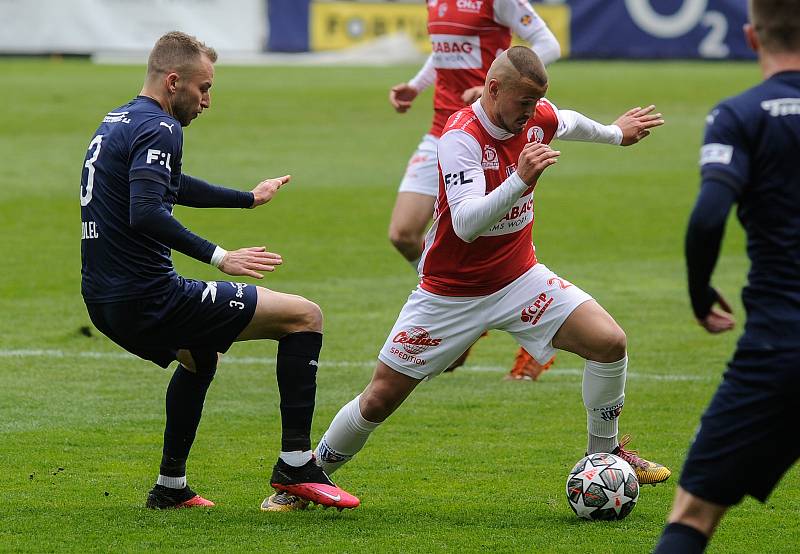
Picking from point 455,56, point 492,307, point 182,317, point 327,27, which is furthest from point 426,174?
point 327,27

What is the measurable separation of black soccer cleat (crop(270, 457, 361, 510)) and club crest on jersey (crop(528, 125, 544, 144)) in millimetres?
1785

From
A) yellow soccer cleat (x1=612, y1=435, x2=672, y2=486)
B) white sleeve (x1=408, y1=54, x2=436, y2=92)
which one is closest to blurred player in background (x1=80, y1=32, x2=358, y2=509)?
yellow soccer cleat (x1=612, y1=435, x2=672, y2=486)

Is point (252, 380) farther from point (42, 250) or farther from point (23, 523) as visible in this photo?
point (42, 250)

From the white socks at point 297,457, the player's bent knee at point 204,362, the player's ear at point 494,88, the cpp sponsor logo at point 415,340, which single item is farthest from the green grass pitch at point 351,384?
the player's ear at point 494,88

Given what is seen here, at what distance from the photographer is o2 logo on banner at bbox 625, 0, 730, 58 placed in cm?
3384

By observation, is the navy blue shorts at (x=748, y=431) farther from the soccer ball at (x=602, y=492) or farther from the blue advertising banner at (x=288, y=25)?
the blue advertising banner at (x=288, y=25)

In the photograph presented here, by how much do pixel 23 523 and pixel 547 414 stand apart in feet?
11.3

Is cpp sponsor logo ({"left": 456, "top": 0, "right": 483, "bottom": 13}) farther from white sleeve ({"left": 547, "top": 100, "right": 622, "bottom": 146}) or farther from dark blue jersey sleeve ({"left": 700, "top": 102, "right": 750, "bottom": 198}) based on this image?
dark blue jersey sleeve ({"left": 700, "top": 102, "right": 750, "bottom": 198})

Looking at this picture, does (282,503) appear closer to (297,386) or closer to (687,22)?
(297,386)

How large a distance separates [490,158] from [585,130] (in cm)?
77

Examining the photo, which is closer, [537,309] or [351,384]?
[537,309]

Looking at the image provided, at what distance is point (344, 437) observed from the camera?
240 inches

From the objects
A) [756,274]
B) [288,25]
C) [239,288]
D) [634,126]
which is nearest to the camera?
[756,274]

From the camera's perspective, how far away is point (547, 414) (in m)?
7.97
